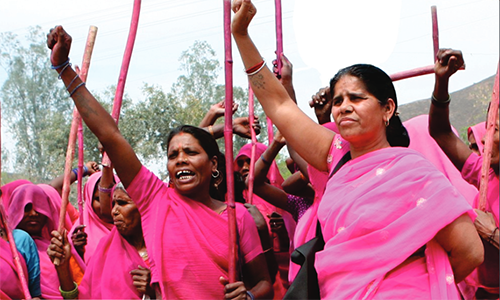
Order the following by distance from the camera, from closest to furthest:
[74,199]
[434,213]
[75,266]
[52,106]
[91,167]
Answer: [434,213]
[75,266]
[91,167]
[74,199]
[52,106]

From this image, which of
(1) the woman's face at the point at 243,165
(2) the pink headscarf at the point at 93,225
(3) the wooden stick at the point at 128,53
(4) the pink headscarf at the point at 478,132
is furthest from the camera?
(1) the woman's face at the point at 243,165

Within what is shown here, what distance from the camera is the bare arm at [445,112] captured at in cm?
329

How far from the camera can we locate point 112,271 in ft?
14.5

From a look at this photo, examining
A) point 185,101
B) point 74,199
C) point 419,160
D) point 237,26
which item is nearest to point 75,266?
point 237,26

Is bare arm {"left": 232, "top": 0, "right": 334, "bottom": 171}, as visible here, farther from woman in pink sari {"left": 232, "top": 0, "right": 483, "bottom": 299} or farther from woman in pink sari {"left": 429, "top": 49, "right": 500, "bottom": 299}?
woman in pink sari {"left": 429, "top": 49, "right": 500, "bottom": 299}

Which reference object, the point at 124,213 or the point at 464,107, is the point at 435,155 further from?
the point at 464,107

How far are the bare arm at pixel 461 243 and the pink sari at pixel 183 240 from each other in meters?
1.35

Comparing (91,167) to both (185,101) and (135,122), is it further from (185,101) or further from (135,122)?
(185,101)

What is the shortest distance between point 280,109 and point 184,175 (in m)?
1.00

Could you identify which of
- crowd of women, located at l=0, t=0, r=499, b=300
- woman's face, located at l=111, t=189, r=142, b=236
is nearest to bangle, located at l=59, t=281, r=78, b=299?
crowd of women, located at l=0, t=0, r=499, b=300

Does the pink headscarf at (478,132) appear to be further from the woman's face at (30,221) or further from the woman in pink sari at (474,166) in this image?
the woman's face at (30,221)

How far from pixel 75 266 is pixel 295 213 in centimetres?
173

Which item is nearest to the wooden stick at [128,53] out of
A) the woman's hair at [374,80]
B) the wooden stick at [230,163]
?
the wooden stick at [230,163]

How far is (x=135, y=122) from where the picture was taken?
51.0 feet
